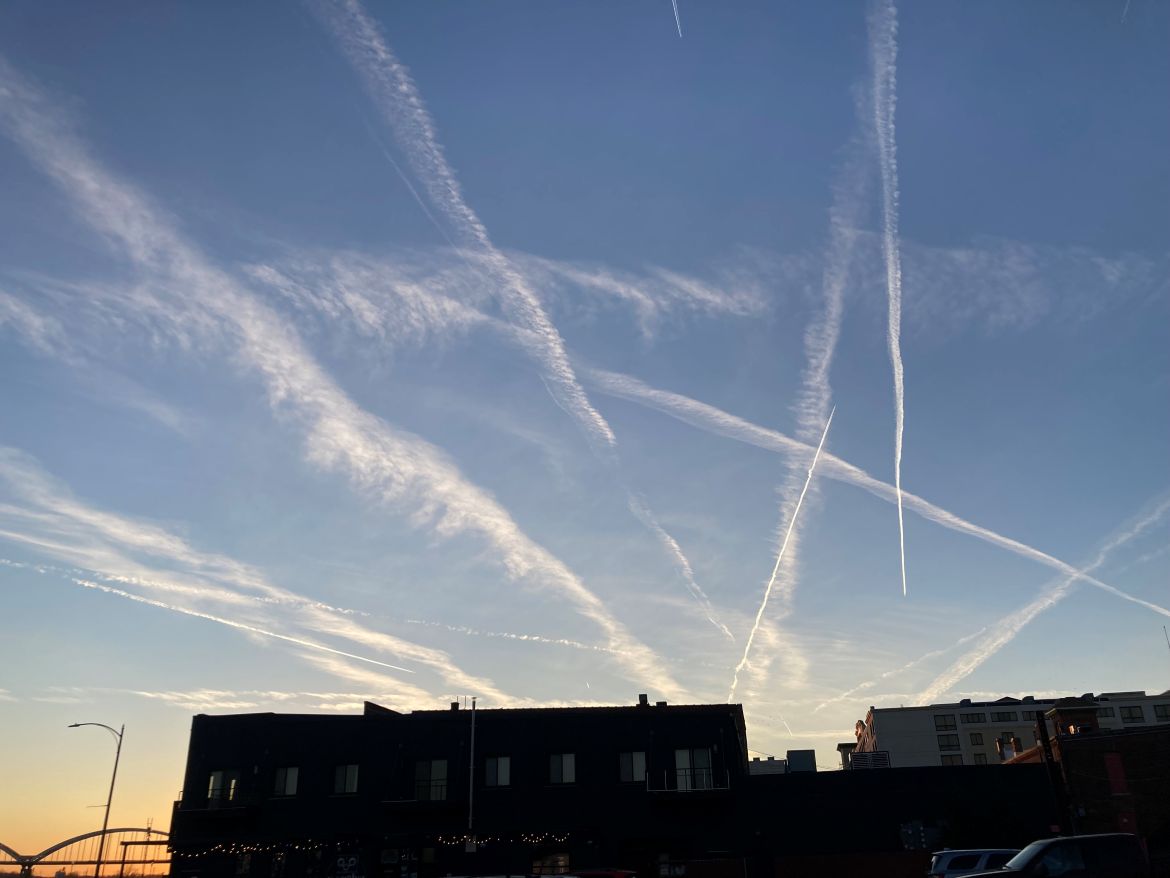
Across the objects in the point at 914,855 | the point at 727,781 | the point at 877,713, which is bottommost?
the point at 914,855

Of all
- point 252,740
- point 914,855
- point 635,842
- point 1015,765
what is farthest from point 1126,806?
point 252,740

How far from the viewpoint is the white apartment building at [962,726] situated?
408 feet

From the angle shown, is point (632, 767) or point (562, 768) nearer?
point (632, 767)

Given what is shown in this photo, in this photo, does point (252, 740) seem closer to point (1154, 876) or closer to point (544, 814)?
point (544, 814)

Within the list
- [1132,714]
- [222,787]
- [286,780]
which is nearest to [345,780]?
[286,780]

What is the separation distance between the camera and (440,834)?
48.2 metres

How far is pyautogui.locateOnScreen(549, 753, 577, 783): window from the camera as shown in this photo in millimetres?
49281

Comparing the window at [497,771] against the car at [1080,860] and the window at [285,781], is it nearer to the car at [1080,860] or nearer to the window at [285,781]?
the window at [285,781]

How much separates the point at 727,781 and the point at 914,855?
33.4 ft

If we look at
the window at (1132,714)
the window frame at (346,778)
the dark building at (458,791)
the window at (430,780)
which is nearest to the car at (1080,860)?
the dark building at (458,791)

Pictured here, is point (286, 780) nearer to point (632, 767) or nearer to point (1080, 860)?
point (632, 767)

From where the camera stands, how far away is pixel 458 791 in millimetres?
49031

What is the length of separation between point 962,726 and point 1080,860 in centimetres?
12214

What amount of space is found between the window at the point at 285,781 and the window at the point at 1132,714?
114 m
